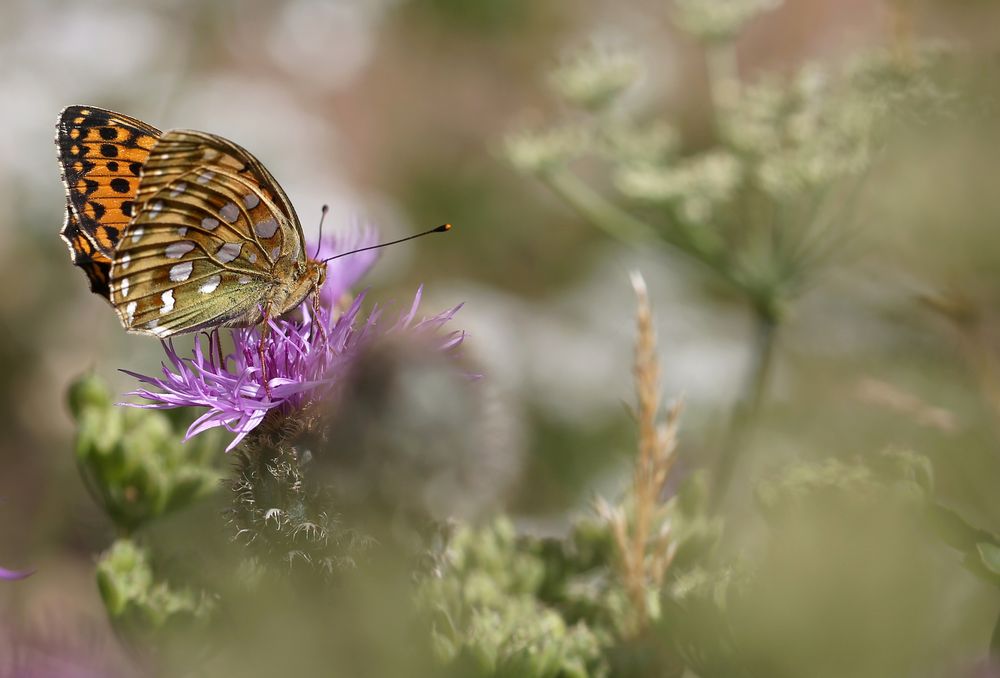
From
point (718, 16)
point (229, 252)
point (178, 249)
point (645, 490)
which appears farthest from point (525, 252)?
point (645, 490)

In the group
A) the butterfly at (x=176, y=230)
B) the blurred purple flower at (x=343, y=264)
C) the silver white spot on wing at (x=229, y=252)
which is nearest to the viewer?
the butterfly at (x=176, y=230)

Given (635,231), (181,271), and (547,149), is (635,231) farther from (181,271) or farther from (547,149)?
(181,271)

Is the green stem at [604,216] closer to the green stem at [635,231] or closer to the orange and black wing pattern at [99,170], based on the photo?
the green stem at [635,231]

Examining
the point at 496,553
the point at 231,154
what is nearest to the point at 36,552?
the point at 231,154

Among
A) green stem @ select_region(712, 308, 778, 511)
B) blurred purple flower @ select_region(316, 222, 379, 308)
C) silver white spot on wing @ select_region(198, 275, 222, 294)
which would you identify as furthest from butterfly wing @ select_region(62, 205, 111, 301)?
green stem @ select_region(712, 308, 778, 511)

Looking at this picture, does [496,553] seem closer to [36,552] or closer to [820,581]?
[820,581]

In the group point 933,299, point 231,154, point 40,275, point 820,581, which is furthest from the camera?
point 40,275

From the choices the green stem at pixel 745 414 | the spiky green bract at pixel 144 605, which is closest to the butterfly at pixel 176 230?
the spiky green bract at pixel 144 605
